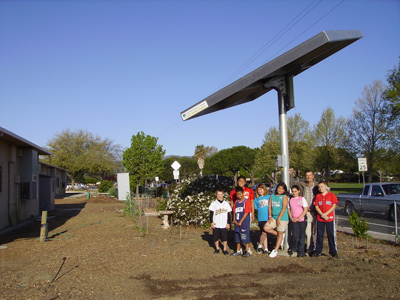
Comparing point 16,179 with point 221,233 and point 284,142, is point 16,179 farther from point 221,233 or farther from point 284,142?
point 284,142

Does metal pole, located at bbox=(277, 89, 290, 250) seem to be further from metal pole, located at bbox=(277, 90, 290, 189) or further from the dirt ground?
the dirt ground

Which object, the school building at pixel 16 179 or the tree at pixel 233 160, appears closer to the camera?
the school building at pixel 16 179

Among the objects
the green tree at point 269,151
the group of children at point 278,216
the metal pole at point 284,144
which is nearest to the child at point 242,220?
the group of children at point 278,216

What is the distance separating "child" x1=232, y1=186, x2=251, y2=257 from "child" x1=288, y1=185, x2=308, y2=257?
0.99 m

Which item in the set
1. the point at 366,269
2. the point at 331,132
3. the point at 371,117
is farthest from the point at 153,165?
the point at 366,269

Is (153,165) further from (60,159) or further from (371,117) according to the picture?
(60,159)

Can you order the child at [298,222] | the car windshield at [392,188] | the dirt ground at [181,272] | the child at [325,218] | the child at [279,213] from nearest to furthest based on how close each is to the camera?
the dirt ground at [181,272] → the child at [325,218] → the child at [298,222] → the child at [279,213] → the car windshield at [392,188]

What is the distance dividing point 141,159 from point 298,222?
89.6 feet

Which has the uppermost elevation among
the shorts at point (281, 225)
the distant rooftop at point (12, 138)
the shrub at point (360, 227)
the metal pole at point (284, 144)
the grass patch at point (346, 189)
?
the distant rooftop at point (12, 138)

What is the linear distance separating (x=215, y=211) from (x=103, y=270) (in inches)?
112

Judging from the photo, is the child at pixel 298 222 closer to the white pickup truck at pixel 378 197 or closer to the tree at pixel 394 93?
the white pickup truck at pixel 378 197

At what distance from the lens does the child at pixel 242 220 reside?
8219mm

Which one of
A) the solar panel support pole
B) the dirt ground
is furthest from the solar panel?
the dirt ground

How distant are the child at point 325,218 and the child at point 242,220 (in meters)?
1.46
